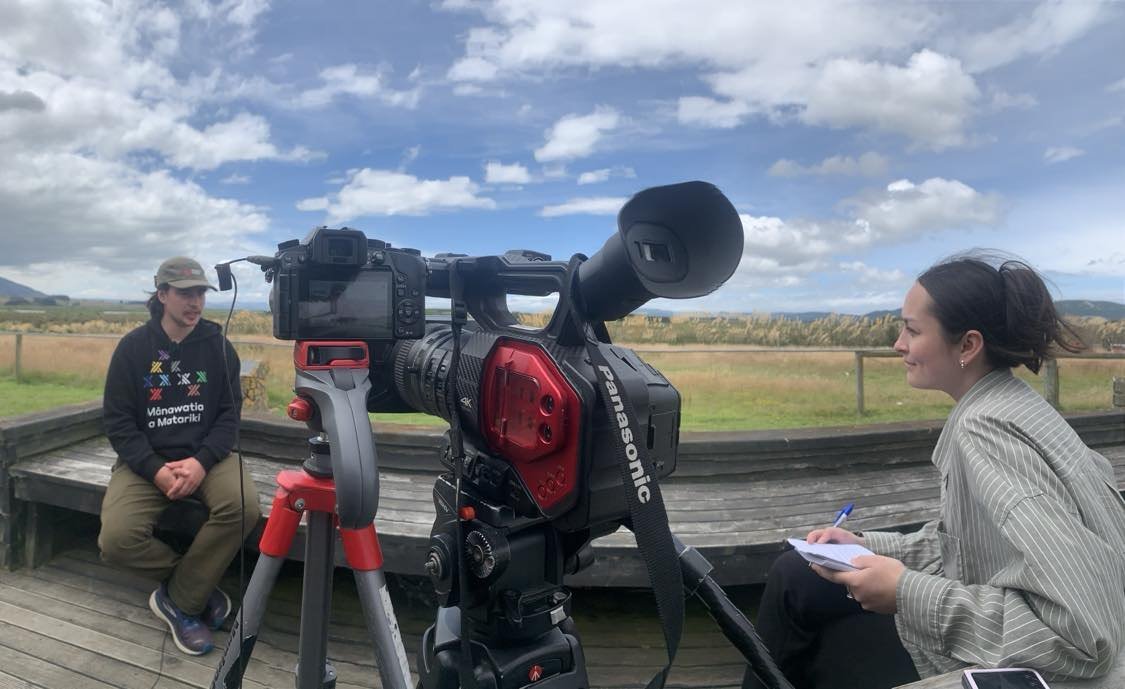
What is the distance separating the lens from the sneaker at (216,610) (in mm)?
3186

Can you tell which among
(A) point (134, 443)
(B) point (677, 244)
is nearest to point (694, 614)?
(B) point (677, 244)

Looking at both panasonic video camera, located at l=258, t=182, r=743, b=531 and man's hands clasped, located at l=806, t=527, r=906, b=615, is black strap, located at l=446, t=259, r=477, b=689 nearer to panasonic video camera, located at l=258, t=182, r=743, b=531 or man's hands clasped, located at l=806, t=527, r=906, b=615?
panasonic video camera, located at l=258, t=182, r=743, b=531

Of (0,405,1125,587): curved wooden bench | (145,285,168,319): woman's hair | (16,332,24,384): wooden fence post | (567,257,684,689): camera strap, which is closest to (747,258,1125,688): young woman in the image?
(567,257,684,689): camera strap

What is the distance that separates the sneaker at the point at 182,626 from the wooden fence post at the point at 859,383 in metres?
5.04

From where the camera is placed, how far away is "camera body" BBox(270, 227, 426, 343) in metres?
1.56

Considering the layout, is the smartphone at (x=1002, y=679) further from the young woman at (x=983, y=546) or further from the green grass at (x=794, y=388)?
the green grass at (x=794, y=388)

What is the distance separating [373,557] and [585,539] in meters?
0.57

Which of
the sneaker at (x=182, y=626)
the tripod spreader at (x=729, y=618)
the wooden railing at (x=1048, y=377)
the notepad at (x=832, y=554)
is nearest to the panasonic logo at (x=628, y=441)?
the tripod spreader at (x=729, y=618)

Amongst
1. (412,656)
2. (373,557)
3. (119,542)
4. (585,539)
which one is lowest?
(412,656)

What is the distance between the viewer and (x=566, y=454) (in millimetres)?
1181

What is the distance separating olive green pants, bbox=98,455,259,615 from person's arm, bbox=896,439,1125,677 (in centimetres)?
285

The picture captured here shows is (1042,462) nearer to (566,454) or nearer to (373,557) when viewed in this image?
(566,454)

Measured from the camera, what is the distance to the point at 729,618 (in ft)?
4.89

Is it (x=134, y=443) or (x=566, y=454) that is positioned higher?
(x=566, y=454)
